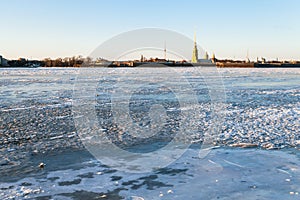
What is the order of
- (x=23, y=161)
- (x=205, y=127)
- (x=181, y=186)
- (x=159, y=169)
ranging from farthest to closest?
(x=205, y=127), (x=23, y=161), (x=159, y=169), (x=181, y=186)

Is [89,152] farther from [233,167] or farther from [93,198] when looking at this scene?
[233,167]

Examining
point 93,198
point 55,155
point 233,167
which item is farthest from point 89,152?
point 233,167

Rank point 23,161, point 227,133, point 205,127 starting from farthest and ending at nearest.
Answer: point 205,127
point 227,133
point 23,161

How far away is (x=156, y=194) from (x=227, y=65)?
93159 mm

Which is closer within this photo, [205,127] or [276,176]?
[276,176]

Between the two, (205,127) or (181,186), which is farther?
(205,127)

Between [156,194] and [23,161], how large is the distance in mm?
1925

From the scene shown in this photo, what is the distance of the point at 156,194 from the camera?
9.27 ft

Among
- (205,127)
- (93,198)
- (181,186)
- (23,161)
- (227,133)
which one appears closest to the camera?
(93,198)

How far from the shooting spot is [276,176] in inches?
129

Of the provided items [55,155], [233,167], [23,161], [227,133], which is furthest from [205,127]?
[23,161]

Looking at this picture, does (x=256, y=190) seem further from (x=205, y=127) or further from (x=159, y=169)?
(x=205, y=127)

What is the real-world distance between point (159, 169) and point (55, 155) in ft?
4.86

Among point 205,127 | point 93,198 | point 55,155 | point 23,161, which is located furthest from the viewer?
point 205,127
